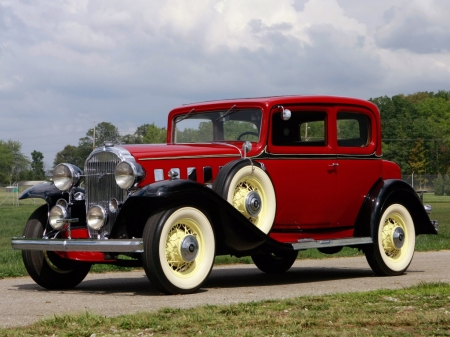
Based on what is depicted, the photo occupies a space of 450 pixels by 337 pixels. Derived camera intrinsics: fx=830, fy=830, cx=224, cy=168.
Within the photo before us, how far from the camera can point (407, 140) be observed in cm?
9594

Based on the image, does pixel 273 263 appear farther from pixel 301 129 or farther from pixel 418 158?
pixel 418 158

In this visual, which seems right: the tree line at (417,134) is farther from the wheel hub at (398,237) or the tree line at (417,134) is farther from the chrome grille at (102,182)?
the chrome grille at (102,182)

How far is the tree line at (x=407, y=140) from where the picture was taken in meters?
93.0

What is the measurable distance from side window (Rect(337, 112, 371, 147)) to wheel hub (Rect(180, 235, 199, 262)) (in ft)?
9.51

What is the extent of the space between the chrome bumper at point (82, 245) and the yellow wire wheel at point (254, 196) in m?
1.37

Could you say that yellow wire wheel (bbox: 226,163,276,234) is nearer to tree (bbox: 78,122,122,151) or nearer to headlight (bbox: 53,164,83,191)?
headlight (bbox: 53,164,83,191)

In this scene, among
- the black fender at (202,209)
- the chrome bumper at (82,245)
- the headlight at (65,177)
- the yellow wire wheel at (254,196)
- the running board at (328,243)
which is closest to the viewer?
the chrome bumper at (82,245)

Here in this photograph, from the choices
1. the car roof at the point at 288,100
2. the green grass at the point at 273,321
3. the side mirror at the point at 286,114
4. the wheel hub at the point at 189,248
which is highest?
the car roof at the point at 288,100

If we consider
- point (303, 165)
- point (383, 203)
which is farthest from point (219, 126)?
point (383, 203)

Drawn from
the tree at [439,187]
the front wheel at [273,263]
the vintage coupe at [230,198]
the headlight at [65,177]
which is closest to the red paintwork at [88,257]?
the vintage coupe at [230,198]

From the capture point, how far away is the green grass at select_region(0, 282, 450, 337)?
5.69 meters

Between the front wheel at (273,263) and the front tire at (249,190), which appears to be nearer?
the front tire at (249,190)

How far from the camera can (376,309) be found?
6.65 metres

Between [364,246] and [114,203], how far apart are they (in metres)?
3.42
